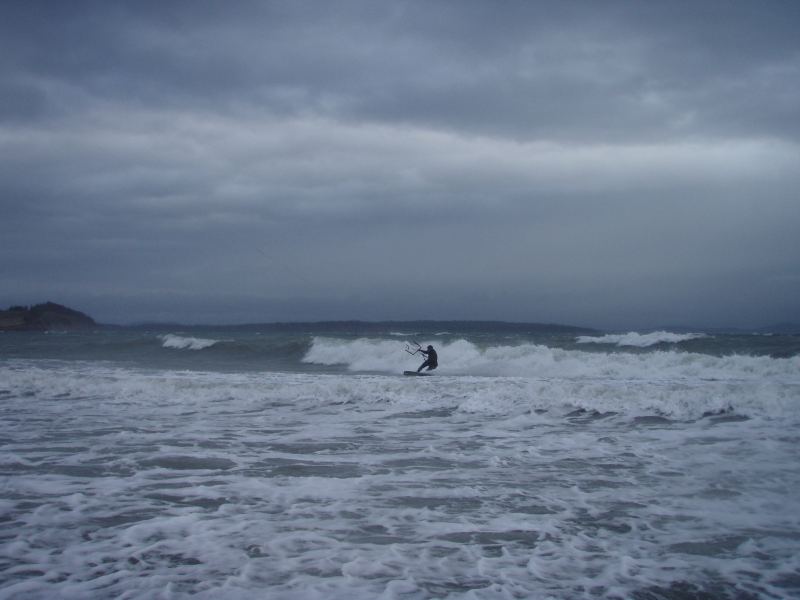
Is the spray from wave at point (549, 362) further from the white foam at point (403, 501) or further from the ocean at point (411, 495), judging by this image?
the white foam at point (403, 501)

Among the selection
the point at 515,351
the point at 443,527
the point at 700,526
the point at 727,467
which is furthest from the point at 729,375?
the point at 443,527

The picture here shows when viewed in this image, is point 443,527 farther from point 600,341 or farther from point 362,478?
point 600,341

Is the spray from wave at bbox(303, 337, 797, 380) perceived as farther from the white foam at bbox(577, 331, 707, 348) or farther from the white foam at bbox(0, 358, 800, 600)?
the white foam at bbox(577, 331, 707, 348)

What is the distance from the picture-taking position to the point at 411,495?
282 inches

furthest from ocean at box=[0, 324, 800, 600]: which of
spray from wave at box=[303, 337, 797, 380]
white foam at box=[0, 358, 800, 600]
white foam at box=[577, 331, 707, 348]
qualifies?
white foam at box=[577, 331, 707, 348]

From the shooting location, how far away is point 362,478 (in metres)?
7.94

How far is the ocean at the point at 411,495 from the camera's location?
15.9 feet

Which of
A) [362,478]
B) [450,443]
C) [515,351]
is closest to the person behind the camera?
[362,478]

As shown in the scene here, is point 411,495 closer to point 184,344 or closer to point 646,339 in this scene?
point 646,339

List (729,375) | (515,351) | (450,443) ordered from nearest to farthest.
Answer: (450,443) < (729,375) < (515,351)

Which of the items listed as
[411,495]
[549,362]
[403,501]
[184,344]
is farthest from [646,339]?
[403,501]

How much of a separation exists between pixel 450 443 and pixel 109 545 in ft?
19.2

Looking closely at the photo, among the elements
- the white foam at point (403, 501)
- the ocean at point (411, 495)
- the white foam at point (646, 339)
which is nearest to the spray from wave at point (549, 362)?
the ocean at point (411, 495)

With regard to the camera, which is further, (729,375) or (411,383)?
(729,375)
